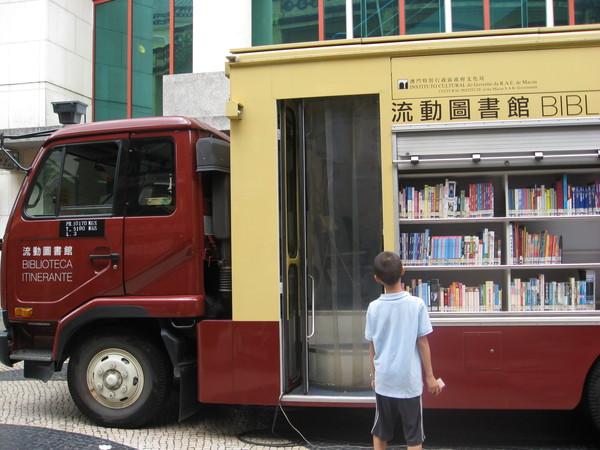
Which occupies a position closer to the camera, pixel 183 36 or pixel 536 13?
pixel 536 13

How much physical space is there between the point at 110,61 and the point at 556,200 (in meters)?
11.2

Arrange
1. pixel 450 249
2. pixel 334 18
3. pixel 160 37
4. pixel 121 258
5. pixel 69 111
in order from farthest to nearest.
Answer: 1. pixel 160 37
2. pixel 334 18
3. pixel 69 111
4. pixel 121 258
5. pixel 450 249

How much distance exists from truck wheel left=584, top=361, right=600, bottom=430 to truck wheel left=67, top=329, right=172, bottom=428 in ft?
10.9

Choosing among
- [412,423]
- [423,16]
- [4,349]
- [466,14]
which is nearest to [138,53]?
[423,16]

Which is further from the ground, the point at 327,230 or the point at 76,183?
the point at 76,183

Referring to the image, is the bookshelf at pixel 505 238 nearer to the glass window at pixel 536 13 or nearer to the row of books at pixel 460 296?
the row of books at pixel 460 296

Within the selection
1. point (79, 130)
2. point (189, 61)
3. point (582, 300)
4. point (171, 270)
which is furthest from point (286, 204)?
point (189, 61)

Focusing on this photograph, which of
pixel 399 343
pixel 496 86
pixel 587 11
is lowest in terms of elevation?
pixel 399 343

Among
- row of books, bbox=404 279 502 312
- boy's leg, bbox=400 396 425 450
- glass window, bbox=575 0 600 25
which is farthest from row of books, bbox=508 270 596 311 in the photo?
glass window, bbox=575 0 600 25

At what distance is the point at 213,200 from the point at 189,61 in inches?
310

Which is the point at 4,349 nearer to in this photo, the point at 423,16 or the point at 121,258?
the point at 121,258

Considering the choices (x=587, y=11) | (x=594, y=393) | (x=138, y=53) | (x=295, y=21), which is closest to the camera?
(x=594, y=393)

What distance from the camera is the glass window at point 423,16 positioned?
33.7 feet

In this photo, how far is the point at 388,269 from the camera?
10.6ft
